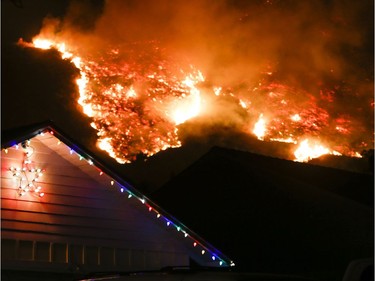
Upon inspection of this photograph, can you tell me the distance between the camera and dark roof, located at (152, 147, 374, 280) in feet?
45.4

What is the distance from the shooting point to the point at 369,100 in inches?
909

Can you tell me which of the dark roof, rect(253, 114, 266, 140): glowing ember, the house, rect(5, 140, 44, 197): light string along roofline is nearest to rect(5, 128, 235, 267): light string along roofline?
the house

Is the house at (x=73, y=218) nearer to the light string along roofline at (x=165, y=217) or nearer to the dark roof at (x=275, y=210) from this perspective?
the light string along roofline at (x=165, y=217)

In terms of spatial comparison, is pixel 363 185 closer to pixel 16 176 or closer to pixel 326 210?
pixel 326 210

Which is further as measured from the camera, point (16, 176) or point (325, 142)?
point (325, 142)

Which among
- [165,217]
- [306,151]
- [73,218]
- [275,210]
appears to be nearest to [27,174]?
[73,218]

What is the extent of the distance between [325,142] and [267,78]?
333 centimetres


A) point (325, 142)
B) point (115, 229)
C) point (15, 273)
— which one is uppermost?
point (325, 142)

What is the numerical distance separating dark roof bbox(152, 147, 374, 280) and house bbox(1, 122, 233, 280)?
11.2 ft

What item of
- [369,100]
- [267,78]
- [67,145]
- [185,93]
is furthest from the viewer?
[369,100]

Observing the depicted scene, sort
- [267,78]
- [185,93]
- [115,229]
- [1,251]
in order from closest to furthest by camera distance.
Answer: [1,251] → [115,229] → [185,93] → [267,78]

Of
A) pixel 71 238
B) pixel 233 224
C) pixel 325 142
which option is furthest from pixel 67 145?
pixel 325 142

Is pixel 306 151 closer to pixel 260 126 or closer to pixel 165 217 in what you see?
pixel 260 126

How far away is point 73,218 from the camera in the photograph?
894 centimetres
